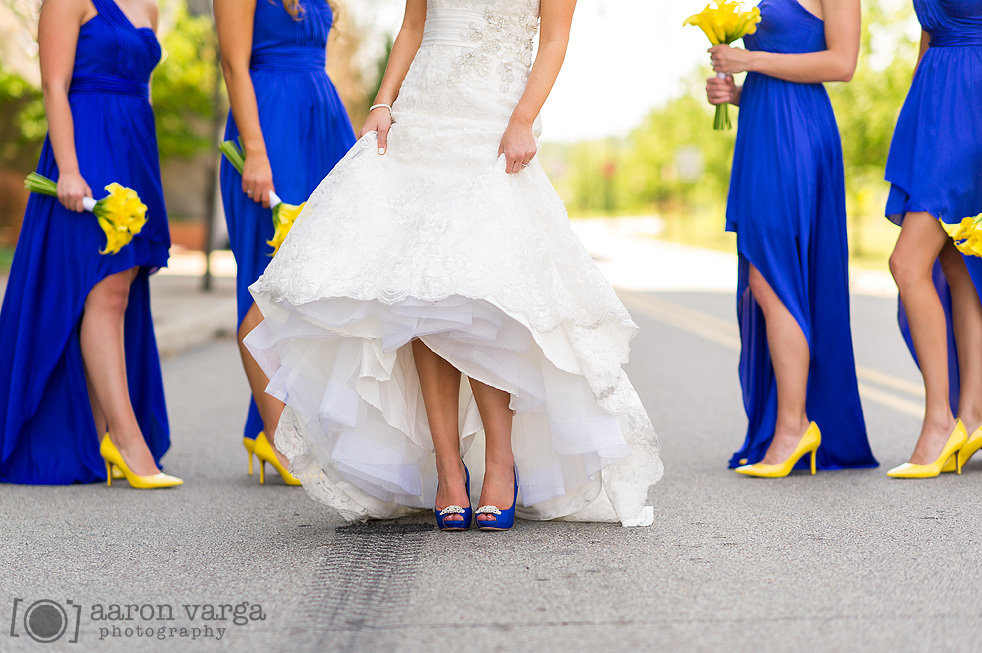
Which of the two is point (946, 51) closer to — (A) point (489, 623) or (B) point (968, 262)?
(B) point (968, 262)

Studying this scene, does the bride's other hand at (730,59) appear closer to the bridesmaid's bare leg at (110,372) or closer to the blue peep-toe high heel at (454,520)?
the blue peep-toe high heel at (454,520)

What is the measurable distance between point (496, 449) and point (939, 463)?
2.06 m

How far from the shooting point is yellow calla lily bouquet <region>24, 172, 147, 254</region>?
4488 millimetres

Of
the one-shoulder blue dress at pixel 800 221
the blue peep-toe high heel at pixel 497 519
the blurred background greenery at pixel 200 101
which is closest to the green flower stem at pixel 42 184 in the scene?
the blue peep-toe high heel at pixel 497 519

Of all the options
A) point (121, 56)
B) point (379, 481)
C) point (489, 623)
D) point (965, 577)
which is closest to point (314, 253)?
point (379, 481)

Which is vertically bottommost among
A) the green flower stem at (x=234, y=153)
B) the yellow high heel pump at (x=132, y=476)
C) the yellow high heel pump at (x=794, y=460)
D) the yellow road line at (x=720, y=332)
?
the yellow road line at (x=720, y=332)

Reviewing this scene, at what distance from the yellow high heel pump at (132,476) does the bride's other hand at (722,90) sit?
2903mm

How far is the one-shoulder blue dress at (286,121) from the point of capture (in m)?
4.63

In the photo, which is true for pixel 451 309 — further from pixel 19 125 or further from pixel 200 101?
pixel 19 125

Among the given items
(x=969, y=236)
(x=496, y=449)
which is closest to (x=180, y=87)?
(x=969, y=236)

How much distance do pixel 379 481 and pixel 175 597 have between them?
92cm

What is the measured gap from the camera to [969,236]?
14.4 feet

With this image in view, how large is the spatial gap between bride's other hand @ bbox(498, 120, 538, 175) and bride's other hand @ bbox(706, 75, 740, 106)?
5.27ft

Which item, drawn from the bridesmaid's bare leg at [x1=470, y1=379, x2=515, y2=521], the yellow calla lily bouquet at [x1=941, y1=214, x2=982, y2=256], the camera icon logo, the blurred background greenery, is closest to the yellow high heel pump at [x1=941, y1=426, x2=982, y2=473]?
the yellow calla lily bouquet at [x1=941, y1=214, x2=982, y2=256]
